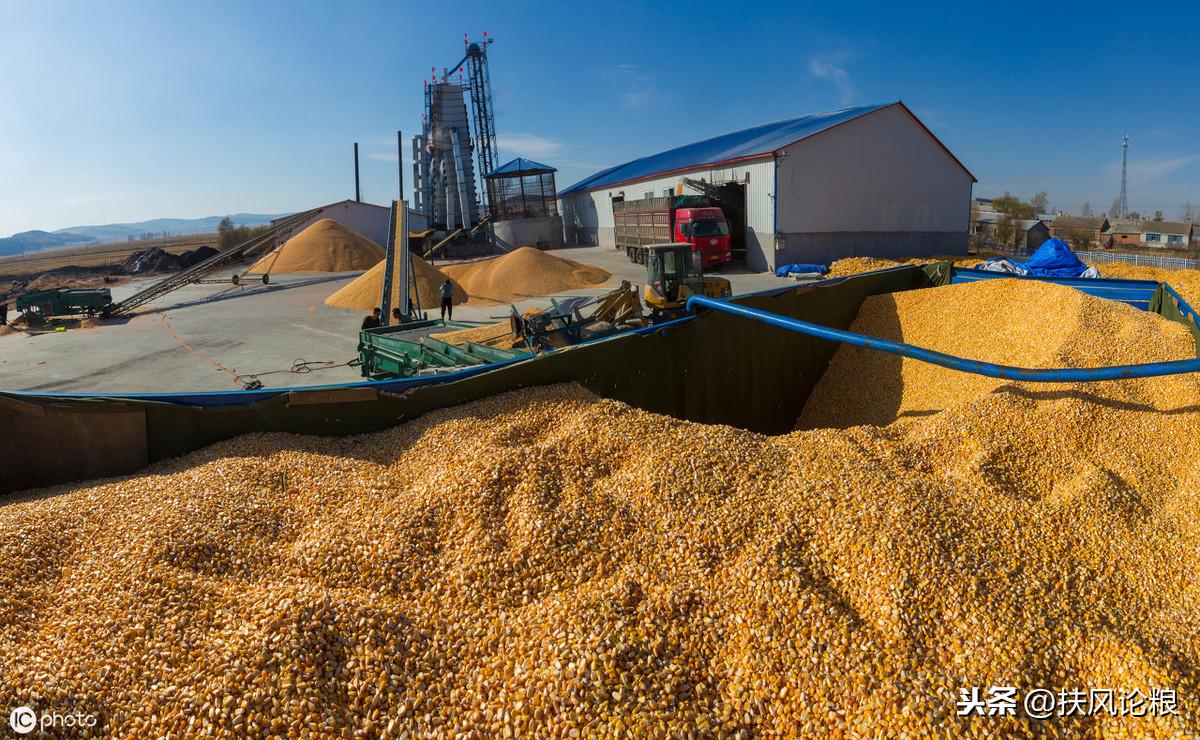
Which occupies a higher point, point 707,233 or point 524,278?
point 707,233

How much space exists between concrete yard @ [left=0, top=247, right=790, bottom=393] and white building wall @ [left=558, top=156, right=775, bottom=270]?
1323 millimetres

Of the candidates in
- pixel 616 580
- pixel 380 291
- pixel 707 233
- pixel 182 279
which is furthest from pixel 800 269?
pixel 182 279

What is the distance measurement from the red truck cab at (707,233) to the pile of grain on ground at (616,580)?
16905 millimetres

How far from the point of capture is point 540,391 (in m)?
5.69

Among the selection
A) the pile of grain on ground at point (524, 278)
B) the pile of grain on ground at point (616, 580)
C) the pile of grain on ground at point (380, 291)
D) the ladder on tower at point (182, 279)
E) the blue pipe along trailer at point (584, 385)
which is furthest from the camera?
the ladder on tower at point (182, 279)

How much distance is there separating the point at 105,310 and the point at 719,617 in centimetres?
2285

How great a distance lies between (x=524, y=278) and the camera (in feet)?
69.7

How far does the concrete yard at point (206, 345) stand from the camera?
37.9 feet

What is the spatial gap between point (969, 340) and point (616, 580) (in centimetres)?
565

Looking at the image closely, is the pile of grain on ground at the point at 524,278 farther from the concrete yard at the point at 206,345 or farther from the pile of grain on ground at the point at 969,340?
the pile of grain on ground at the point at 969,340

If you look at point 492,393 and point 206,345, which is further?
point 206,345

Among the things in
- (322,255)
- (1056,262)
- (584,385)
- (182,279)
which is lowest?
(584,385)

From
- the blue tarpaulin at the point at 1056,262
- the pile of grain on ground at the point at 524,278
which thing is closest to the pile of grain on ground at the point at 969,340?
the blue tarpaulin at the point at 1056,262

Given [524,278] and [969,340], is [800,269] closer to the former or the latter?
[524,278]
